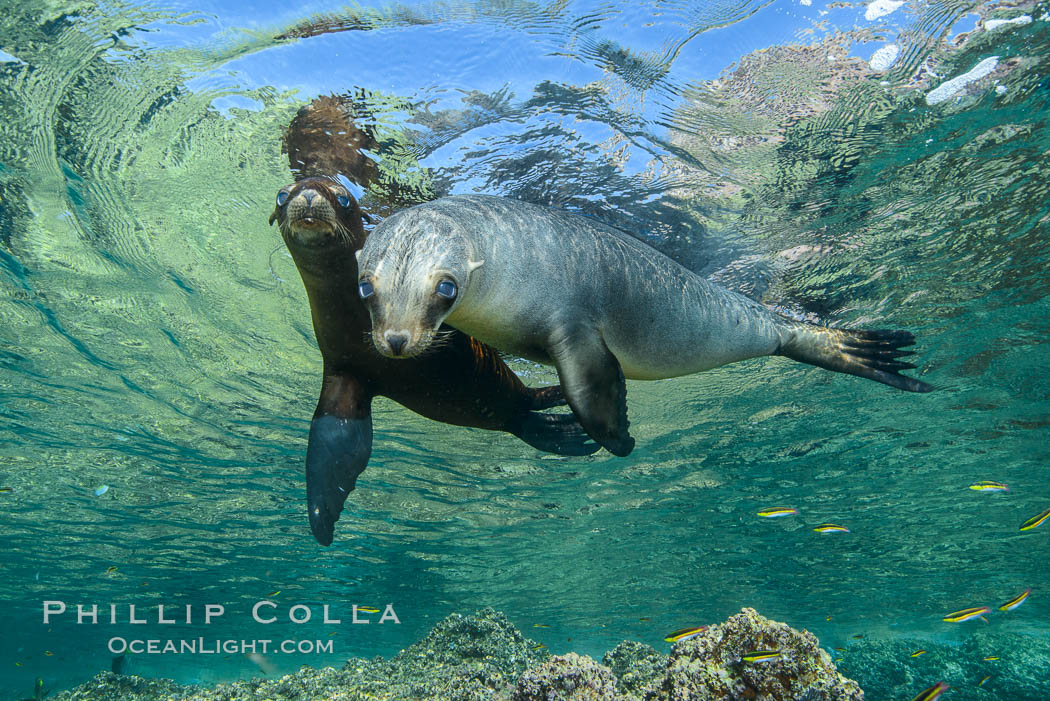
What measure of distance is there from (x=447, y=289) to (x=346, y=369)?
6.33 ft

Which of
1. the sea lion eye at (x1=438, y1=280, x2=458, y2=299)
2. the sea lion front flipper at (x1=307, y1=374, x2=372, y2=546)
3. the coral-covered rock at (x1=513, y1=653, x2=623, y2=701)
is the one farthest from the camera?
the sea lion front flipper at (x1=307, y1=374, x2=372, y2=546)

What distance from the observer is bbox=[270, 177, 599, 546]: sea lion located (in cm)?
362

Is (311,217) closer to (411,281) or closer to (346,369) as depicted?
(346,369)

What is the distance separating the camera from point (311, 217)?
3.49 metres

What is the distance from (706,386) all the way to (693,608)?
2665 cm

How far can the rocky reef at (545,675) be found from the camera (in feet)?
11.7

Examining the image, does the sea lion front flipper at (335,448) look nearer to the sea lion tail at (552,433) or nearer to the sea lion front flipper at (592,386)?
the sea lion tail at (552,433)

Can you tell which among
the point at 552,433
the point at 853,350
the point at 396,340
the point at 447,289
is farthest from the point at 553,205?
the point at 396,340

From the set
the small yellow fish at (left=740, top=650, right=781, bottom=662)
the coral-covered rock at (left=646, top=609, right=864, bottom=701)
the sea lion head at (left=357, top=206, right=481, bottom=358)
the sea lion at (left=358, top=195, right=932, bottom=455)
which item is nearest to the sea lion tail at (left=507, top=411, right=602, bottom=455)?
the sea lion at (left=358, top=195, right=932, bottom=455)

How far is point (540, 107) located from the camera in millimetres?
4770

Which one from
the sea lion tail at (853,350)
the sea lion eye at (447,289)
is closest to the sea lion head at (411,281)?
the sea lion eye at (447,289)

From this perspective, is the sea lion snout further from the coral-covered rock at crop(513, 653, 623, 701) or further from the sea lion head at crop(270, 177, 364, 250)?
the coral-covered rock at crop(513, 653, 623, 701)

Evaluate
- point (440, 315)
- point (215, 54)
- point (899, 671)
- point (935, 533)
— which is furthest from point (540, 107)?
point (899, 671)

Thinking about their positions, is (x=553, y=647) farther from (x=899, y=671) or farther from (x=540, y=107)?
(x=540, y=107)
